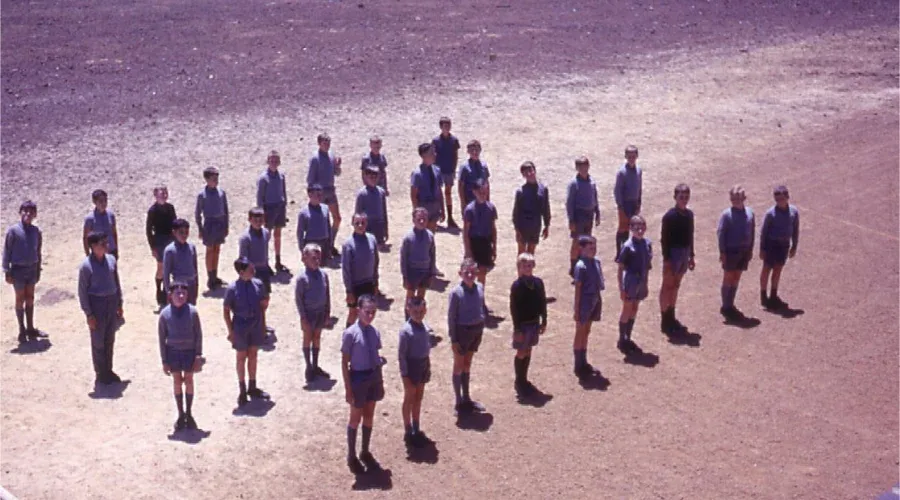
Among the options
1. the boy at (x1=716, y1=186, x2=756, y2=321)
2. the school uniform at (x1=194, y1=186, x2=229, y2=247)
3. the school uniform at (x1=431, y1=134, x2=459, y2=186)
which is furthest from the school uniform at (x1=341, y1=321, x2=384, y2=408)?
the school uniform at (x1=431, y1=134, x2=459, y2=186)

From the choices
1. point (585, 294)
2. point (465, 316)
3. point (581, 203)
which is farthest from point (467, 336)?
point (581, 203)

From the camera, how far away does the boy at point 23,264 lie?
52.2ft

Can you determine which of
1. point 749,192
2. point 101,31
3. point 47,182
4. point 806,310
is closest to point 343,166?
point 47,182

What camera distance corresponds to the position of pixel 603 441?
12961 mm

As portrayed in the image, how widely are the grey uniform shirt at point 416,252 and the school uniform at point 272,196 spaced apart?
359 cm

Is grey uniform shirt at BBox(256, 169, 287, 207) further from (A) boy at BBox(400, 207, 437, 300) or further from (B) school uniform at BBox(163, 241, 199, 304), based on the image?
(A) boy at BBox(400, 207, 437, 300)

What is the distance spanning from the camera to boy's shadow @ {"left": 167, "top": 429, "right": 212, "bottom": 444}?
1295 centimetres

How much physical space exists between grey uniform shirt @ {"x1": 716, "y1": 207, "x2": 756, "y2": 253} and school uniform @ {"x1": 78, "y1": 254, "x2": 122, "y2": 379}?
311 inches

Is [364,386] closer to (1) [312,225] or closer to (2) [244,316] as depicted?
(2) [244,316]

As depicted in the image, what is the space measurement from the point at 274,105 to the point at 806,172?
1159cm

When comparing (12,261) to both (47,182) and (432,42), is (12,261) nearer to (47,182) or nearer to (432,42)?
(47,182)

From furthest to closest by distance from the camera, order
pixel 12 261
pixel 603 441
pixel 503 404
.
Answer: pixel 12 261 → pixel 503 404 → pixel 603 441

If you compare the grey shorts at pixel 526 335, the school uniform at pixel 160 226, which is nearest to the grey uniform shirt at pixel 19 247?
the school uniform at pixel 160 226

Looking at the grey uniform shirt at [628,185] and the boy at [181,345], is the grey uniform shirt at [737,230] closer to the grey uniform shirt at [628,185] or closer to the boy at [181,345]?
the grey uniform shirt at [628,185]
